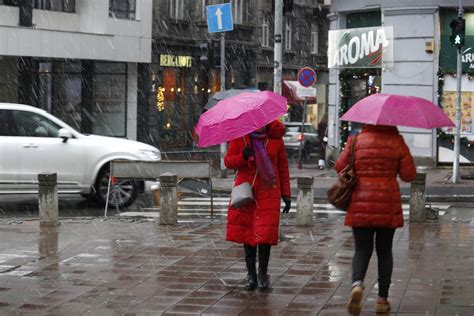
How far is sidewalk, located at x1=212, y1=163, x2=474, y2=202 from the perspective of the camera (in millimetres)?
19812

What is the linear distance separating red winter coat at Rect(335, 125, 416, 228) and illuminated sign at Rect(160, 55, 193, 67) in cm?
3315

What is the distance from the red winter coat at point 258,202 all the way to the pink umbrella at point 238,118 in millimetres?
235

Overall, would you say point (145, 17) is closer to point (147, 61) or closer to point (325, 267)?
point (147, 61)

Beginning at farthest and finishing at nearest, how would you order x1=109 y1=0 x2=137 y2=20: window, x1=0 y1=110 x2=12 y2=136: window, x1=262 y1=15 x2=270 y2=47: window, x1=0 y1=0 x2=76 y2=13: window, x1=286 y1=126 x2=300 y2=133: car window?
1. x1=262 y1=15 x2=270 y2=47: window
2. x1=286 y1=126 x2=300 y2=133: car window
3. x1=109 y1=0 x2=137 y2=20: window
4. x1=0 y1=0 x2=76 y2=13: window
5. x1=0 y1=110 x2=12 y2=136: window

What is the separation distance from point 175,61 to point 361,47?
1501 cm

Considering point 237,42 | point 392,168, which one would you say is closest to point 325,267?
point 392,168

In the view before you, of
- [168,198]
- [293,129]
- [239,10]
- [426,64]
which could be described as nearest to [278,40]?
[168,198]

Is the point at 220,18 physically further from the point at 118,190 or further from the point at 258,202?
the point at 258,202

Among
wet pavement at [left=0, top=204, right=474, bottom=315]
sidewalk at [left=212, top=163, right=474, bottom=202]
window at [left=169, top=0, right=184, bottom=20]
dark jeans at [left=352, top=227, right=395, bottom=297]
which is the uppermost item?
window at [left=169, top=0, right=184, bottom=20]

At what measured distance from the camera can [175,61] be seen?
138 ft

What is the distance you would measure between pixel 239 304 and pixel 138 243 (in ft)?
13.4

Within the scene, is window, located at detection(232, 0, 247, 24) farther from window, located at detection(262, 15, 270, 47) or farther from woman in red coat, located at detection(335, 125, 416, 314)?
woman in red coat, located at detection(335, 125, 416, 314)

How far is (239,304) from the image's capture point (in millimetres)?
8555

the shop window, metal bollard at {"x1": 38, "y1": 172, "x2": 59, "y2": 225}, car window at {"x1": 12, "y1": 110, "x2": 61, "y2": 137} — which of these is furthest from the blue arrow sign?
metal bollard at {"x1": 38, "y1": 172, "x2": 59, "y2": 225}
